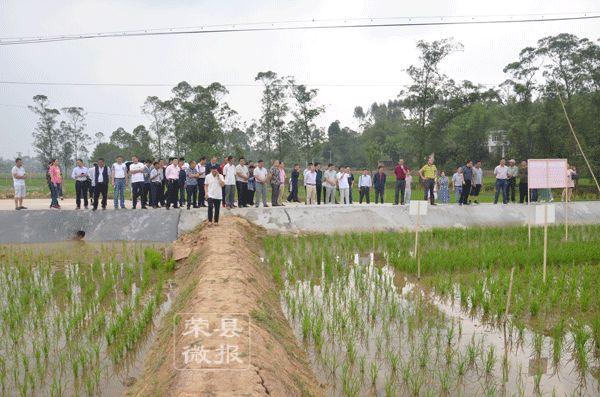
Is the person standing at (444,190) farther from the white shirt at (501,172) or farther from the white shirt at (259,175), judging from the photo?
the white shirt at (259,175)

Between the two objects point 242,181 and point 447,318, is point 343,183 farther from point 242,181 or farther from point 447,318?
point 447,318

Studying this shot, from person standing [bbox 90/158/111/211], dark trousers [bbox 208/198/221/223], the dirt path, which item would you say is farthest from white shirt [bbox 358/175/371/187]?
the dirt path

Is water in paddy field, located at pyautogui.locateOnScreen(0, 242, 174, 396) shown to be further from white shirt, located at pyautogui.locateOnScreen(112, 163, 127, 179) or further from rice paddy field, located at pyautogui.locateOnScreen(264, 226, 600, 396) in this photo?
white shirt, located at pyautogui.locateOnScreen(112, 163, 127, 179)

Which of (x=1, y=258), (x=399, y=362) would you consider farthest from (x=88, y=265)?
(x=399, y=362)

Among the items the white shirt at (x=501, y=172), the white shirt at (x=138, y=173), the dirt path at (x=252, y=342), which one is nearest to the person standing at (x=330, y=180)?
the white shirt at (x=501, y=172)

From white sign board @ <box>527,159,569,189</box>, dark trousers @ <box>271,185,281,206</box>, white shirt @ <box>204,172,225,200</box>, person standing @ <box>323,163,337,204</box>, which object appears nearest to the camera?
white sign board @ <box>527,159,569,189</box>

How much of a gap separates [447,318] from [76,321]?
14.1 feet

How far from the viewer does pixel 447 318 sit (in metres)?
5.89

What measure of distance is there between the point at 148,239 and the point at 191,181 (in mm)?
2127

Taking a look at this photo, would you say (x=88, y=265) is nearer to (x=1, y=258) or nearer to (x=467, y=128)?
(x=1, y=258)

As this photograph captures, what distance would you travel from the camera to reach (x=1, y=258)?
9727 mm

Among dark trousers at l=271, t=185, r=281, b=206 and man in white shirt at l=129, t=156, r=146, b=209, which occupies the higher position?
man in white shirt at l=129, t=156, r=146, b=209

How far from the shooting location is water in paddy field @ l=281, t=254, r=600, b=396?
4.14 metres

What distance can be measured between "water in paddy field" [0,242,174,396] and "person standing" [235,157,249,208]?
4.59 m
